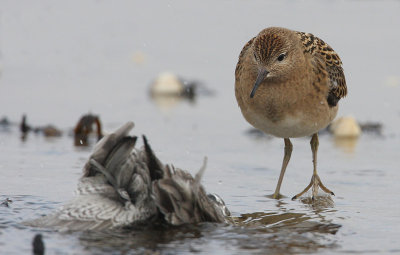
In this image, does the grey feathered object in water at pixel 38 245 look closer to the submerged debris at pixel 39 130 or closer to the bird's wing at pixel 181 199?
the bird's wing at pixel 181 199

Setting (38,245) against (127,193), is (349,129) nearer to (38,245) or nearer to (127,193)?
(127,193)

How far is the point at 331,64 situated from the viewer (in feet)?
27.3

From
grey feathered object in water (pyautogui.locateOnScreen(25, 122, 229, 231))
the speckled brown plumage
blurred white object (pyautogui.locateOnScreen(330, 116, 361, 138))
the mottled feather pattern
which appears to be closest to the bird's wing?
grey feathered object in water (pyautogui.locateOnScreen(25, 122, 229, 231))

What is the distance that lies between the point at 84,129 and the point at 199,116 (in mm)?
1849

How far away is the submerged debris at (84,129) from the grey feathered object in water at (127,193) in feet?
10.0

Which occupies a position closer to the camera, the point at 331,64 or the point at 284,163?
the point at 331,64

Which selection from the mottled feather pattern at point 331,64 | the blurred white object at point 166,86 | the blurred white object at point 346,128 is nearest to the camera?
the mottled feather pattern at point 331,64

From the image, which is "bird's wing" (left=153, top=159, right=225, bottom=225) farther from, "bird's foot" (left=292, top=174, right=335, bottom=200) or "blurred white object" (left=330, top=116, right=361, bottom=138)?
"blurred white object" (left=330, top=116, right=361, bottom=138)

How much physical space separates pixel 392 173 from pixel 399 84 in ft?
13.0

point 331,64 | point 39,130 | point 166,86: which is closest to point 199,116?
point 166,86

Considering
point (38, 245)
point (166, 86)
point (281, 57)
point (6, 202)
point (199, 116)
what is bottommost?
point (38, 245)

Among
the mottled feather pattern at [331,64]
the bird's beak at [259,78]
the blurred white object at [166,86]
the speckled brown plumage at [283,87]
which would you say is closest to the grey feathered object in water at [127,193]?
the bird's beak at [259,78]

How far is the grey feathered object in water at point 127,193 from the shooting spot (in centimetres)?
598

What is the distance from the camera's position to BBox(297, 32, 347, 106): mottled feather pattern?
8.21 metres
